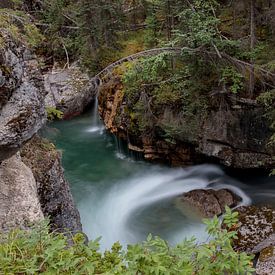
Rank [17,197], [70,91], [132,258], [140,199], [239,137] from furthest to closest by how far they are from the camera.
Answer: [70,91] < [140,199] < [239,137] < [17,197] < [132,258]

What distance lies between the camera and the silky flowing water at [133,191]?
432 inches

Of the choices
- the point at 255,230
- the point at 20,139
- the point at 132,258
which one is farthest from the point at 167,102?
the point at 132,258

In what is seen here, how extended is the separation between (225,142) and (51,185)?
7.45 metres

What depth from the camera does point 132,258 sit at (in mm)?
2580

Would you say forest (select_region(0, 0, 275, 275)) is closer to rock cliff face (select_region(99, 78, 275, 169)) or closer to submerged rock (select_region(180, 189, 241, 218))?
rock cliff face (select_region(99, 78, 275, 169))

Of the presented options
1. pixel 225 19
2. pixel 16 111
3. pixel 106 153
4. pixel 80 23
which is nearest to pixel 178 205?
pixel 106 153

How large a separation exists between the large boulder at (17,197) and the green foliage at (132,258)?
2.56 metres

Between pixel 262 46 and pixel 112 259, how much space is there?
10.1 metres

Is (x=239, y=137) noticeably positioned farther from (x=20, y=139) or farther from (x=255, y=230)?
(x=20, y=139)

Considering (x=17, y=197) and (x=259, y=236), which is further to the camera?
(x=259, y=236)

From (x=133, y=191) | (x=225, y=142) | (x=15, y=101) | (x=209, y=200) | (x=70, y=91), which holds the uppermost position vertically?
(x=15, y=101)

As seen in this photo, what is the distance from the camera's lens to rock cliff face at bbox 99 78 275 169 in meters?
12.2

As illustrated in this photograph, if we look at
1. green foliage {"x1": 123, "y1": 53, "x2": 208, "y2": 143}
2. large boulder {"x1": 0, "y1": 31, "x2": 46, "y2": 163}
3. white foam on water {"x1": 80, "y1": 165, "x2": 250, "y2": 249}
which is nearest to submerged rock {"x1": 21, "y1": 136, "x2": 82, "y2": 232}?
large boulder {"x1": 0, "y1": 31, "x2": 46, "y2": 163}

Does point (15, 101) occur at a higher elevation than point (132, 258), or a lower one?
higher
